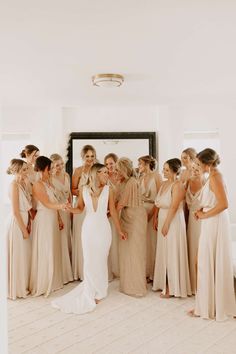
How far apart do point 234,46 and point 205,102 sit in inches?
126

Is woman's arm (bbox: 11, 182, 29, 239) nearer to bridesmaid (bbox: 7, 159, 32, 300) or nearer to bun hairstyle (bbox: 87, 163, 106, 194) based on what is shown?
bridesmaid (bbox: 7, 159, 32, 300)

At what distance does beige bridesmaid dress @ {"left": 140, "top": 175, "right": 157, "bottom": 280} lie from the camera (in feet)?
15.9

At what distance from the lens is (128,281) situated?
14.3 ft

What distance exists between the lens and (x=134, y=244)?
14.1 feet

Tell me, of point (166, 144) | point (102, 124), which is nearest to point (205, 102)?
point (166, 144)

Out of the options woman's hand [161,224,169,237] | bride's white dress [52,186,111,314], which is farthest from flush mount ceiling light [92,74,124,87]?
woman's hand [161,224,169,237]

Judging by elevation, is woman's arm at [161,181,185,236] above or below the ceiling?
below

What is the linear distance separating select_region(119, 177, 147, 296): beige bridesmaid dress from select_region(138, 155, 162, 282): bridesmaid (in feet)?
1.79

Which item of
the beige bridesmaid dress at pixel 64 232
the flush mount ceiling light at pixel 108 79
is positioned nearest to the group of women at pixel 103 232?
the beige bridesmaid dress at pixel 64 232

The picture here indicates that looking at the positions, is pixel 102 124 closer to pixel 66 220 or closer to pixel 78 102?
pixel 78 102

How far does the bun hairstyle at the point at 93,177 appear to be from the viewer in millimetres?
4039

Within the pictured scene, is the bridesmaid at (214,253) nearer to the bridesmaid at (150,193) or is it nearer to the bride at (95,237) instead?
the bride at (95,237)

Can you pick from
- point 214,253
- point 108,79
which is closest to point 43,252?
point 214,253

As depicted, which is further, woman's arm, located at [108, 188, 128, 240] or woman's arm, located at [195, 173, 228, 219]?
woman's arm, located at [108, 188, 128, 240]
